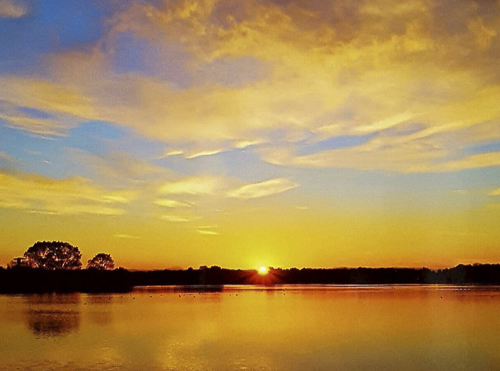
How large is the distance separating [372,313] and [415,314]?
3.17 meters

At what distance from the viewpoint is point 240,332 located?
33.9 m

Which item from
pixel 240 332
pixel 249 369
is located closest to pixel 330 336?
pixel 240 332

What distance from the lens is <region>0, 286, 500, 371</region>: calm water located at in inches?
915

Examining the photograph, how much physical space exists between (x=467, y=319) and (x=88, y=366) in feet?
87.4

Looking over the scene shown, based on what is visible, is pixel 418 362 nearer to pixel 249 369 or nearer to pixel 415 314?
pixel 249 369

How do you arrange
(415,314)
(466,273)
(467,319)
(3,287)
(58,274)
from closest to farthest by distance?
1. (467,319)
2. (415,314)
3. (3,287)
4. (58,274)
5. (466,273)

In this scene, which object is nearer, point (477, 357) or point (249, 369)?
point (249, 369)

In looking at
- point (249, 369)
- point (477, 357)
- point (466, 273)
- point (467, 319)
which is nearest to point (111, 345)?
point (249, 369)

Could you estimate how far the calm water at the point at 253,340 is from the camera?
23250mm

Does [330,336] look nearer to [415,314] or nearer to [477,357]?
[477,357]

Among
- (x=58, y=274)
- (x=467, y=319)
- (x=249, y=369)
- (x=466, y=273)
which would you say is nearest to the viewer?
(x=249, y=369)

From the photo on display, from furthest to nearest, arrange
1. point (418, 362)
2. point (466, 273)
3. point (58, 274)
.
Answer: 1. point (466, 273)
2. point (58, 274)
3. point (418, 362)

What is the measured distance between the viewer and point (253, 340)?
2997 centimetres

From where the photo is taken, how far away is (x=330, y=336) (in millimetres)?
31391
